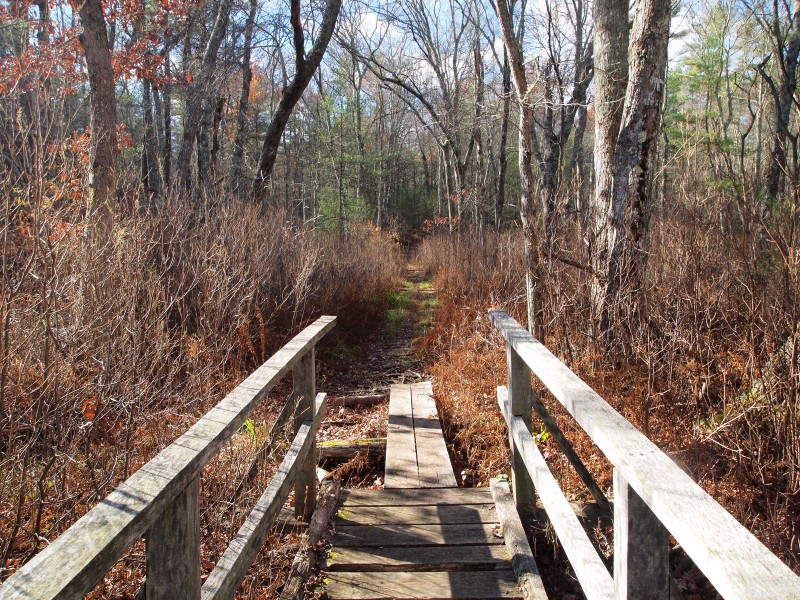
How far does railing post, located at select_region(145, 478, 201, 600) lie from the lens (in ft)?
4.85

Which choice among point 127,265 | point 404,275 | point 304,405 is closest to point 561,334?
point 304,405

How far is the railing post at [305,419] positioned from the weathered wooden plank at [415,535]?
29 centimetres

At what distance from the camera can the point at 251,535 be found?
221 centimetres

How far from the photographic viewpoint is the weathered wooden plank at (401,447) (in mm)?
4020

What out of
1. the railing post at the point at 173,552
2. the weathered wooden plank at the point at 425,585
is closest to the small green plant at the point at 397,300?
the weathered wooden plank at the point at 425,585

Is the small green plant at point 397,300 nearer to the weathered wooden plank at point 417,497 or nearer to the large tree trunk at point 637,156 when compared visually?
the large tree trunk at point 637,156

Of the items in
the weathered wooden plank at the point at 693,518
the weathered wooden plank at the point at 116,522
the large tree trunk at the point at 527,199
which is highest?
the large tree trunk at the point at 527,199

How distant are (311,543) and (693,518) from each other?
7.90 feet

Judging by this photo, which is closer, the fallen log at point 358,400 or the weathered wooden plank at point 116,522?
the weathered wooden plank at point 116,522

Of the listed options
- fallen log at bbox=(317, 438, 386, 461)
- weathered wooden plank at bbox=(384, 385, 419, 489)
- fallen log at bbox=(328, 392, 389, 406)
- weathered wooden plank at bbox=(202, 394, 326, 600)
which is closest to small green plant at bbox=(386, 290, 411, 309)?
fallen log at bbox=(328, 392, 389, 406)

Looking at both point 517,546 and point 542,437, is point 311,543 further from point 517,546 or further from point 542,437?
point 542,437

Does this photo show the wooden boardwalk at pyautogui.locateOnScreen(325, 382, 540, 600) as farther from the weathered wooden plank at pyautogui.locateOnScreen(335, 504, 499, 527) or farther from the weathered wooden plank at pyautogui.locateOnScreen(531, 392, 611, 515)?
the weathered wooden plank at pyautogui.locateOnScreen(531, 392, 611, 515)

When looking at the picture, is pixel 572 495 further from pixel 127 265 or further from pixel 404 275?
pixel 404 275

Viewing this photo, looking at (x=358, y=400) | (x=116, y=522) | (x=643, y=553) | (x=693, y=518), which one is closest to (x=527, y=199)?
(x=358, y=400)
